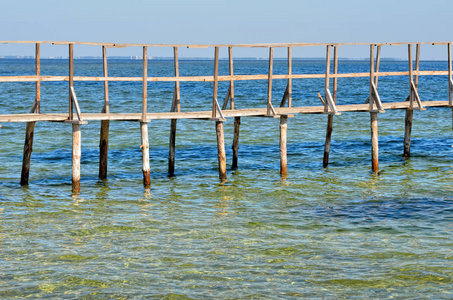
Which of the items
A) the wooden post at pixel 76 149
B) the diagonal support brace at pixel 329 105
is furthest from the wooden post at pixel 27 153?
the diagonal support brace at pixel 329 105

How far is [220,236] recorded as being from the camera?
1129cm

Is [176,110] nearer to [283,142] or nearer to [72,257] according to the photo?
[283,142]

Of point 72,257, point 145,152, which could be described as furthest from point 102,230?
point 145,152

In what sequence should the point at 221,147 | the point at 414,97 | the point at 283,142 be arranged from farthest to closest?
the point at 414,97 < the point at 283,142 < the point at 221,147

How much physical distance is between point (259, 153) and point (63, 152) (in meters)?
6.38

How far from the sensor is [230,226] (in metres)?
12.0

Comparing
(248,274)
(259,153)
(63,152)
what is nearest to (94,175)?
(63,152)

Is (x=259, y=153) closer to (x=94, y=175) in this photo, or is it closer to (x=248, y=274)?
(x=94, y=175)

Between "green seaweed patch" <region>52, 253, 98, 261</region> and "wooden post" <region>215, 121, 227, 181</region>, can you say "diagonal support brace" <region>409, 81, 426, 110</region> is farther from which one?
"green seaweed patch" <region>52, 253, 98, 261</region>

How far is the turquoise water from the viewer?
9094 millimetres

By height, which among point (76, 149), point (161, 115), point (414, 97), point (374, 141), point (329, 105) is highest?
point (414, 97)

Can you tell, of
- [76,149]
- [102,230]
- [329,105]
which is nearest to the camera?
[102,230]

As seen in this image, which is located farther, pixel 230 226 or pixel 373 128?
pixel 373 128

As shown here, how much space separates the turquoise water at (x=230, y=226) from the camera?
9.09 m
